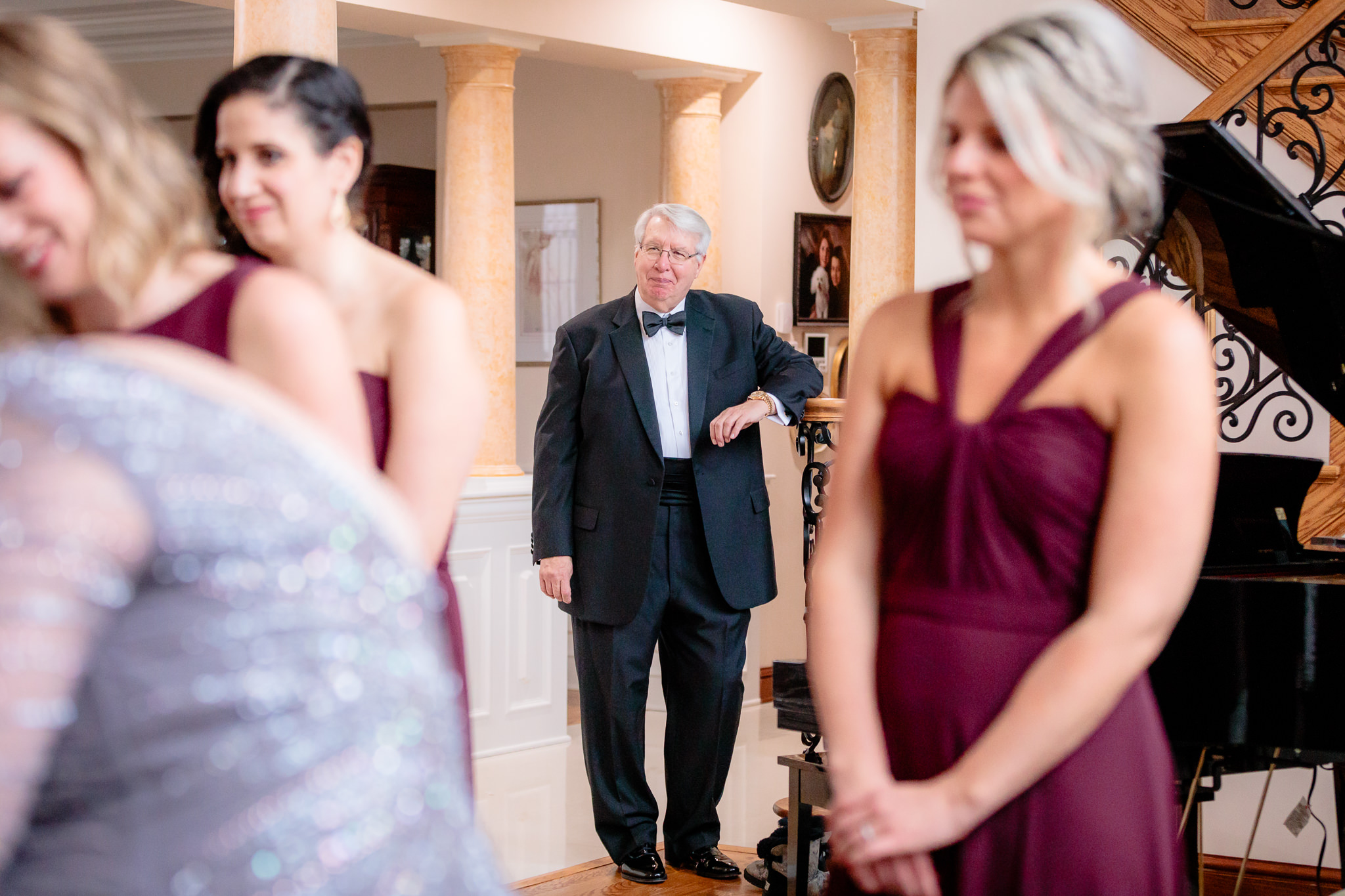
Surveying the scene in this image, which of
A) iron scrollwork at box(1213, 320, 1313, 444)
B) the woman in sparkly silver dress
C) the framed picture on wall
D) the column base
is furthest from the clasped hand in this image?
the framed picture on wall

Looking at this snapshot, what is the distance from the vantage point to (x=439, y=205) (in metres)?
8.89

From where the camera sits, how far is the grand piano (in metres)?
2.84

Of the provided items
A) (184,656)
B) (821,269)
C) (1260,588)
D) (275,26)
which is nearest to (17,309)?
(184,656)

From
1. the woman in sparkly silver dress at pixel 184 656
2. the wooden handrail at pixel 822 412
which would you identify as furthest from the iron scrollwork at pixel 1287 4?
the woman in sparkly silver dress at pixel 184 656

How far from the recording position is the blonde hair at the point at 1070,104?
141cm

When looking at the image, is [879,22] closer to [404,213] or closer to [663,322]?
[663,322]

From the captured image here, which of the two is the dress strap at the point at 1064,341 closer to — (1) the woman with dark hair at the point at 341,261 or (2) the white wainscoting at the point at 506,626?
(1) the woman with dark hair at the point at 341,261

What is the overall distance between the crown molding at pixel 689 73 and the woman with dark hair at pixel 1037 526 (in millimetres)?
5513

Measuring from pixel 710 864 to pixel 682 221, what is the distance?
1.87 m

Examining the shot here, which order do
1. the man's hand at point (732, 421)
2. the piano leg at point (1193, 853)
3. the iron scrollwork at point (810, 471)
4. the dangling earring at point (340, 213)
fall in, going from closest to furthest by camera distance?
the dangling earring at point (340, 213), the piano leg at point (1193, 853), the iron scrollwork at point (810, 471), the man's hand at point (732, 421)

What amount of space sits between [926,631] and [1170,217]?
1.93 metres

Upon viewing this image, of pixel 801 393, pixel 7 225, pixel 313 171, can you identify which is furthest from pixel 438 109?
pixel 7 225

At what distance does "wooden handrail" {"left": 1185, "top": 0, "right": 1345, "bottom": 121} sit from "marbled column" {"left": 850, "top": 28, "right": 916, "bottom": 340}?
75.0 inches

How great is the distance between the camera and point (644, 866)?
167 inches
